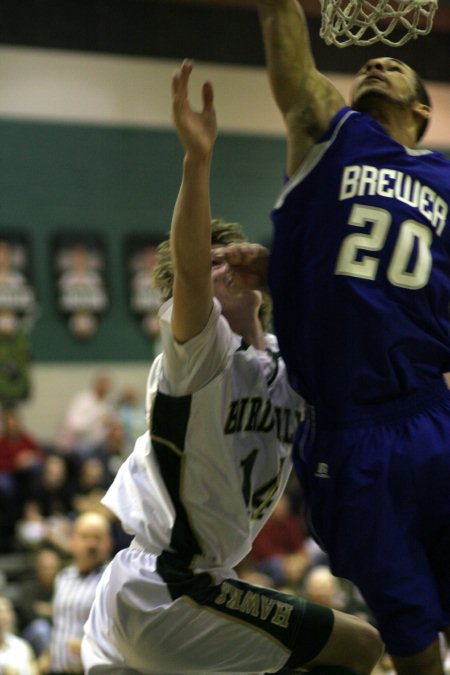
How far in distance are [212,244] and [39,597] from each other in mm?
6929

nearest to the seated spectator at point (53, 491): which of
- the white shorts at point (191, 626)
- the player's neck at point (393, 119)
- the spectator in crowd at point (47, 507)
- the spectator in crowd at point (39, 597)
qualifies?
the spectator in crowd at point (47, 507)

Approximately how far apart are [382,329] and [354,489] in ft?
1.70

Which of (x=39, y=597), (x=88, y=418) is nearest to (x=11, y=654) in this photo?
(x=39, y=597)

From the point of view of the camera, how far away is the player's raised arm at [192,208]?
380 centimetres

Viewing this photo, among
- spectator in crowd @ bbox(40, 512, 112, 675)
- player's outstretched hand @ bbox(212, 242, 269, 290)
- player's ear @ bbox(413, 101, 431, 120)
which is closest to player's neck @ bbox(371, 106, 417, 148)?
player's ear @ bbox(413, 101, 431, 120)

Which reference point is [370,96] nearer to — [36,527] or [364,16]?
[364,16]

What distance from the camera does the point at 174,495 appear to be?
4.26 meters

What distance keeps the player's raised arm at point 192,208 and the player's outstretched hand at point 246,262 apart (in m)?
0.37

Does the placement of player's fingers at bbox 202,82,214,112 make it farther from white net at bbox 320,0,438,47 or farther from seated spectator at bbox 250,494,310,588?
seated spectator at bbox 250,494,310,588

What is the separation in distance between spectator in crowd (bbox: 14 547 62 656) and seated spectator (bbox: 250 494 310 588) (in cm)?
205

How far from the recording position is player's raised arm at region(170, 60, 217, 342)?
380 centimetres

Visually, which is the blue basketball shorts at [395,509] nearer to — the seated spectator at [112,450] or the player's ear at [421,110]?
the player's ear at [421,110]

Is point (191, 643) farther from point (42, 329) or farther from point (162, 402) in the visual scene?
point (42, 329)

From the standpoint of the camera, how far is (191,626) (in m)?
4.27
